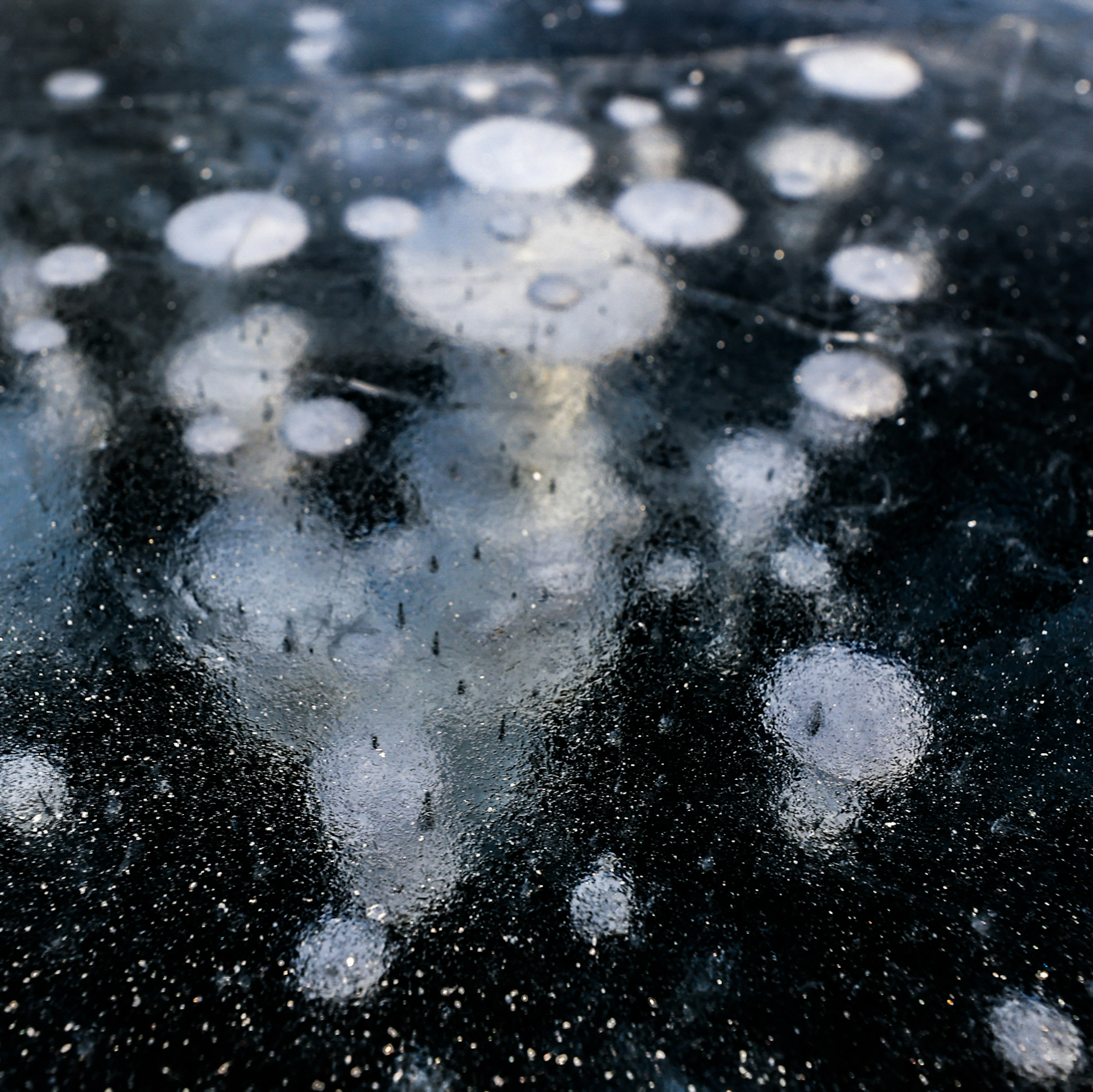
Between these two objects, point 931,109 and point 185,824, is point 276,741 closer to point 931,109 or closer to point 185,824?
point 185,824

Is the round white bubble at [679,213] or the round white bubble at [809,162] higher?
the round white bubble at [809,162]

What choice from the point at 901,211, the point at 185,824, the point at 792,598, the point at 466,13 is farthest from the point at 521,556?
the point at 466,13

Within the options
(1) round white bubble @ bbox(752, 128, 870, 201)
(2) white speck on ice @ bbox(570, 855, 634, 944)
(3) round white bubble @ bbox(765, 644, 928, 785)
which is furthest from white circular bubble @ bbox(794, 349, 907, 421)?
(2) white speck on ice @ bbox(570, 855, 634, 944)

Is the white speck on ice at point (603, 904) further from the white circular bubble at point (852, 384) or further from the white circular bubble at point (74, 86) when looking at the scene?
the white circular bubble at point (74, 86)

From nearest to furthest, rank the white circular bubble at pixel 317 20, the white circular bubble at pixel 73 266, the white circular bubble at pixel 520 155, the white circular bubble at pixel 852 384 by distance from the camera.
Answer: the white circular bubble at pixel 852 384, the white circular bubble at pixel 73 266, the white circular bubble at pixel 520 155, the white circular bubble at pixel 317 20

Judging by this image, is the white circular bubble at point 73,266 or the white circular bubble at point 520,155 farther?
the white circular bubble at point 520,155

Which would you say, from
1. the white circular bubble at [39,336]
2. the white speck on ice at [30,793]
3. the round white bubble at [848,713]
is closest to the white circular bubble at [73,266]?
the white circular bubble at [39,336]
